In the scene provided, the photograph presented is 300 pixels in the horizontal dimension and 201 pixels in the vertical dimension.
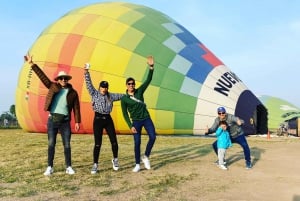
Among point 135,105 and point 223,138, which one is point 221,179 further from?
point 135,105

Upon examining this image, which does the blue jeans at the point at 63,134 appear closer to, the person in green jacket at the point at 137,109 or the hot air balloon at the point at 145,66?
the person in green jacket at the point at 137,109

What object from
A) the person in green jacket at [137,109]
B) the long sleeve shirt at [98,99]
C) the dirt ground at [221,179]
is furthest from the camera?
the person in green jacket at [137,109]

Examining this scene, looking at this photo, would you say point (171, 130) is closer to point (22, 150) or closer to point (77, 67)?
point (77, 67)

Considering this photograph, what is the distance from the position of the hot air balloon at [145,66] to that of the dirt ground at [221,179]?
3922 mm

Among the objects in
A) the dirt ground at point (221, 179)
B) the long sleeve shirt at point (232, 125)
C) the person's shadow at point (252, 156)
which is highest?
the long sleeve shirt at point (232, 125)

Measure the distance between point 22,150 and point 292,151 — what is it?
24.9 ft

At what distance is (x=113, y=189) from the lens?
5.89 metres

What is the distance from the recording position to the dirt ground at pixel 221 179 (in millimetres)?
5445

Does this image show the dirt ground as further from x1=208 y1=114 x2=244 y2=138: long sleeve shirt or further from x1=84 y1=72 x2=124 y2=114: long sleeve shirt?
x1=84 y1=72 x2=124 y2=114: long sleeve shirt

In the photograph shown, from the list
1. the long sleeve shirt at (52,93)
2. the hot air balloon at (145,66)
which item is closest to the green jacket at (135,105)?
the long sleeve shirt at (52,93)

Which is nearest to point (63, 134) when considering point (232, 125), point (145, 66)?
point (232, 125)

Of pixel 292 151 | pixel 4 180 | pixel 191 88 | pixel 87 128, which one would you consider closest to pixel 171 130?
pixel 191 88

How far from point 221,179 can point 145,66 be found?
780 centimetres

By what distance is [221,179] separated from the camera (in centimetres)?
676
